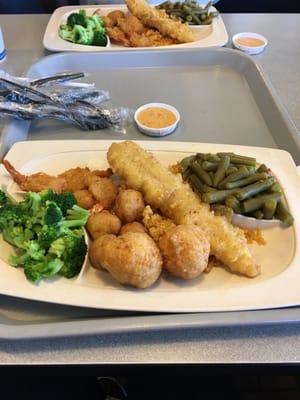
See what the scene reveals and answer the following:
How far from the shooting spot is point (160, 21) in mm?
2301

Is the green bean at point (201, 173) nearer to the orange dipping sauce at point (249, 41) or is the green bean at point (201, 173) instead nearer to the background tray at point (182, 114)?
the background tray at point (182, 114)

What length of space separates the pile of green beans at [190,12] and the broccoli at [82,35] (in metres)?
0.52

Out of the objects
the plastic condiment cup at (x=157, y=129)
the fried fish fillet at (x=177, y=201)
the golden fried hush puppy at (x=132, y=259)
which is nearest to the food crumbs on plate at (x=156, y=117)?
the plastic condiment cup at (x=157, y=129)

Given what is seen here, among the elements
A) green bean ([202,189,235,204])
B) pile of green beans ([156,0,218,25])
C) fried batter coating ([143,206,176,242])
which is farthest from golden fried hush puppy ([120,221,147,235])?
pile of green beans ([156,0,218,25])

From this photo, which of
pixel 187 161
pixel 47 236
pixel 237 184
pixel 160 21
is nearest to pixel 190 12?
pixel 160 21

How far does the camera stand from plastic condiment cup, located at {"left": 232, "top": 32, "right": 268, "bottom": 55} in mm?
2230

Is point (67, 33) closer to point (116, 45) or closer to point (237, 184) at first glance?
point (116, 45)

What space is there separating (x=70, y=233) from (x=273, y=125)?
3.46 ft

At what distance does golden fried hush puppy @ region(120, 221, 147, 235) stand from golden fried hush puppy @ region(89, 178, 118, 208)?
132mm

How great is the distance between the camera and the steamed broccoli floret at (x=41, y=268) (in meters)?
1.05
